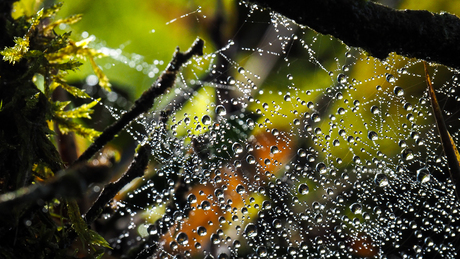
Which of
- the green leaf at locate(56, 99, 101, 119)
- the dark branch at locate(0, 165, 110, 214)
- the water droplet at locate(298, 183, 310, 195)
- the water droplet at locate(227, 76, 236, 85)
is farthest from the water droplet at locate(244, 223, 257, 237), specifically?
the dark branch at locate(0, 165, 110, 214)

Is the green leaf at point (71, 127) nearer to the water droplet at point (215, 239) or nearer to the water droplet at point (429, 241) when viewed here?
the water droplet at point (215, 239)

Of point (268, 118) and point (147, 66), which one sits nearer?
point (268, 118)

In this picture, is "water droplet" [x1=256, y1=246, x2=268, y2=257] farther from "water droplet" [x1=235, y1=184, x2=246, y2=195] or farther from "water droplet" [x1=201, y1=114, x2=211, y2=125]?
"water droplet" [x1=201, y1=114, x2=211, y2=125]

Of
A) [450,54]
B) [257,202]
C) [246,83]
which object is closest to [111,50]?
[246,83]

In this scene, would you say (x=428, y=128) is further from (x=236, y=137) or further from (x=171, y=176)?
(x=171, y=176)

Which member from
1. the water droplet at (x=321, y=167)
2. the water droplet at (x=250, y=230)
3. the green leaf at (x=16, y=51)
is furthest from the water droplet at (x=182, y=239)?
the green leaf at (x=16, y=51)

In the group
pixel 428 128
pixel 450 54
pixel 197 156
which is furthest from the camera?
pixel 428 128
